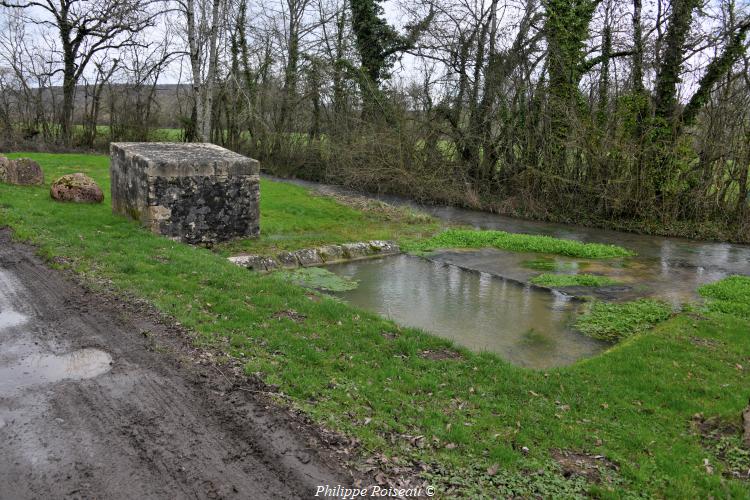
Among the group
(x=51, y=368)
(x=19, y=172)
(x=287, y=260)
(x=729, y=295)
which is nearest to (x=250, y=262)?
(x=287, y=260)

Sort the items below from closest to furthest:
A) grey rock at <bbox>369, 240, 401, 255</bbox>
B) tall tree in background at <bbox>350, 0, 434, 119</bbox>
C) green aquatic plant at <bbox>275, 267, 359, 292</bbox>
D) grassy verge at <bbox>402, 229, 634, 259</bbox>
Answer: green aquatic plant at <bbox>275, 267, 359, 292</bbox>
grey rock at <bbox>369, 240, 401, 255</bbox>
grassy verge at <bbox>402, 229, 634, 259</bbox>
tall tree in background at <bbox>350, 0, 434, 119</bbox>

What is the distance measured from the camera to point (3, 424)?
4629 mm

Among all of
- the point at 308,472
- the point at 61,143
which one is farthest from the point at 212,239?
the point at 61,143

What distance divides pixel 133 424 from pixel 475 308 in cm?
609

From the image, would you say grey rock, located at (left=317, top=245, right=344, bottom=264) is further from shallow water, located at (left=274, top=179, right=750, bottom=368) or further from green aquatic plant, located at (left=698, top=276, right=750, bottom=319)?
green aquatic plant, located at (left=698, top=276, right=750, bottom=319)

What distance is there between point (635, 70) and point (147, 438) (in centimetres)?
1764

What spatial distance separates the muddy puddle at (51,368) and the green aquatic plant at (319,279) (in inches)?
179

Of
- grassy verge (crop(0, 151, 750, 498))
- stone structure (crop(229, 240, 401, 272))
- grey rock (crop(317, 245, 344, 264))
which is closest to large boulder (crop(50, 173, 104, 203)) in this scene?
grassy verge (crop(0, 151, 750, 498))

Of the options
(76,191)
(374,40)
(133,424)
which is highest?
(374,40)

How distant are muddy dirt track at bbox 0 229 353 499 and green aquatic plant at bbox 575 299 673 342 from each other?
17.6ft

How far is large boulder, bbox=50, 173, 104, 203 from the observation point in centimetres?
1386

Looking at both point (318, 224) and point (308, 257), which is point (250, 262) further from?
point (318, 224)

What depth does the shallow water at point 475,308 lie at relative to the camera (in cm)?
779

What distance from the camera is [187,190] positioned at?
11.7 meters
